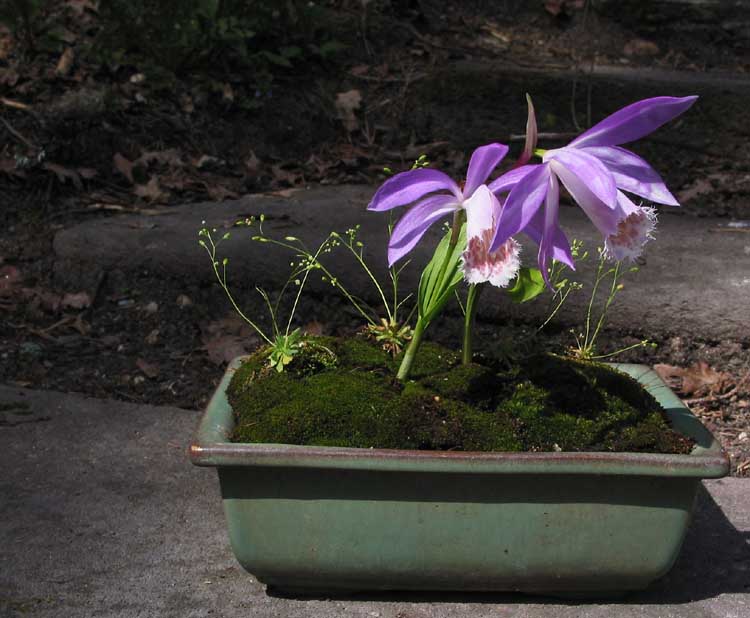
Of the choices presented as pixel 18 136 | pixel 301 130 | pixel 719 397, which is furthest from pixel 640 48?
pixel 18 136

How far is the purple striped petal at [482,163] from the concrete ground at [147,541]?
2.46 feet

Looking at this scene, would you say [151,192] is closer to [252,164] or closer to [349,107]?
[252,164]

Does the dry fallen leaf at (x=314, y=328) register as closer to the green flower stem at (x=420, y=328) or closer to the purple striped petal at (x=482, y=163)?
the green flower stem at (x=420, y=328)

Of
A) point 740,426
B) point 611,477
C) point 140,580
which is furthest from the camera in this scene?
point 740,426

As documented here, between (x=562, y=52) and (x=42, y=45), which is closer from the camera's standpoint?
(x=42, y=45)

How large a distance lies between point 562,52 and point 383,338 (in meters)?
3.09

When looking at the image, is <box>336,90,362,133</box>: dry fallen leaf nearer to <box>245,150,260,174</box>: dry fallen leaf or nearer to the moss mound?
<box>245,150,260,174</box>: dry fallen leaf

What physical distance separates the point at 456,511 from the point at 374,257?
1.32 metres

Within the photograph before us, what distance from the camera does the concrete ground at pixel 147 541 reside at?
1.66 meters

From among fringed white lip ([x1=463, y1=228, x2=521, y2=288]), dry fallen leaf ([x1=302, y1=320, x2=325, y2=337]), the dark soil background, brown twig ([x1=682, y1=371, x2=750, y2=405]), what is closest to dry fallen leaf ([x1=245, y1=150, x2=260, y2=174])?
the dark soil background

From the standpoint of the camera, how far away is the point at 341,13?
14.7ft

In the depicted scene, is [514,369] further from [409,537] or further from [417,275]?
[417,275]

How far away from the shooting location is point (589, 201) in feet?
4.73

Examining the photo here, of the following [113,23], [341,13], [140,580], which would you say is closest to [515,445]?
[140,580]
